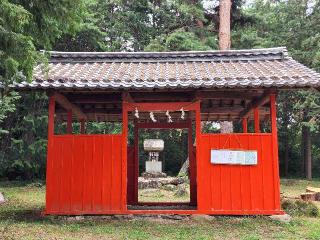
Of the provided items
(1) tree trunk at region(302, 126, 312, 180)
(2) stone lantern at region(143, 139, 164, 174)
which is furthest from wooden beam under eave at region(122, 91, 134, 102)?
(1) tree trunk at region(302, 126, 312, 180)

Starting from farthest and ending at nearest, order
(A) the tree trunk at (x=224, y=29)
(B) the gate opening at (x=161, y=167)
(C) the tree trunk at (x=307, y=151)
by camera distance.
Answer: (C) the tree trunk at (x=307, y=151), (A) the tree trunk at (x=224, y=29), (B) the gate opening at (x=161, y=167)

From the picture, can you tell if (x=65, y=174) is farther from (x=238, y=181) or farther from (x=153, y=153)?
(x=153, y=153)

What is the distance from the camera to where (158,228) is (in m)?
8.29

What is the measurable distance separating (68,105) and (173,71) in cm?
260

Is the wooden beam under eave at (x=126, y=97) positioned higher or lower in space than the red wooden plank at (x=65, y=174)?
higher

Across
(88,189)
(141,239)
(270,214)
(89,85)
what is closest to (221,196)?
(270,214)

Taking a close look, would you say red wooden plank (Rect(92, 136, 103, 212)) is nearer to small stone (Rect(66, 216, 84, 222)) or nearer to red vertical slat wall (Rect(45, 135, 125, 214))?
red vertical slat wall (Rect(45, 135, 125, 214))

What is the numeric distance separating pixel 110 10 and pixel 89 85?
20007 millimetres

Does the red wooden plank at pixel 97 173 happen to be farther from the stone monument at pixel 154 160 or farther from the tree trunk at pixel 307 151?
the tree trunk at pixel 307 151

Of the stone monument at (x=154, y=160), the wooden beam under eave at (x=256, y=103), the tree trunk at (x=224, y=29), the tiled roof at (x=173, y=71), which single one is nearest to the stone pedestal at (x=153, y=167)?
the stone monument at (x=154, y=160)

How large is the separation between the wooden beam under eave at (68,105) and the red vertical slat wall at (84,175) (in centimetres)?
84

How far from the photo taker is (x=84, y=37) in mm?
24500

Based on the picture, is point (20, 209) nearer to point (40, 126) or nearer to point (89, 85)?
point (89, 85)

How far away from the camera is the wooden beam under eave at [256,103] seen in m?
9.07
